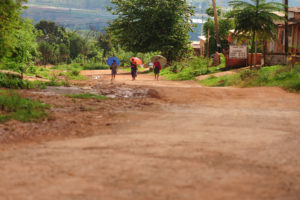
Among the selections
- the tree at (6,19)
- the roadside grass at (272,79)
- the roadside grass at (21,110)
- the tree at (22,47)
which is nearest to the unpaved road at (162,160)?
the roadside grass at (21,110)

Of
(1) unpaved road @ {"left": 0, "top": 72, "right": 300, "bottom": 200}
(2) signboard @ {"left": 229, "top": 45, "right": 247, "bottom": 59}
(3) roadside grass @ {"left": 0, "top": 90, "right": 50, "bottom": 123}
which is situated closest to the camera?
→ (1) unpaved road @ {"left": 0, "top": 72, "right": 300, "bottom": 200}

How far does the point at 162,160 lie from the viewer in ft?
19.9

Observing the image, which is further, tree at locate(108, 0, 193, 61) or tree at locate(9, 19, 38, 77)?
tree at locate(108, 0, 193, 61)

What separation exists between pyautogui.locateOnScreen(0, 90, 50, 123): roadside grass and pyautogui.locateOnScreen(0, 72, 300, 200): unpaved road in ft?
2.02

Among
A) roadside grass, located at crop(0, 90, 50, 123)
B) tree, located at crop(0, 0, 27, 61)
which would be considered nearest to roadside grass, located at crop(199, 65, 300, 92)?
roadside grass, located at crop(0, 90, 50, 123)

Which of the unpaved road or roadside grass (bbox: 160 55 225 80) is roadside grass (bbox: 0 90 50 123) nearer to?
the unpaved road

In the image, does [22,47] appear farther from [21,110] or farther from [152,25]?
[152,25]

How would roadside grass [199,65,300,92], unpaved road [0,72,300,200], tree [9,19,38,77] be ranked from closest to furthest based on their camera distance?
unpaved road [0,72,300,200] → roadside grass [199,65,300,92] → tree [9,19,38,77]

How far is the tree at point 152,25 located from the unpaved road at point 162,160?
99.6 feet

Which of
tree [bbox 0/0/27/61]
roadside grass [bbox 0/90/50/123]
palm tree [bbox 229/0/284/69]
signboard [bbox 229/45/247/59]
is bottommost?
roadside grass [bbox 0/90/50/123]

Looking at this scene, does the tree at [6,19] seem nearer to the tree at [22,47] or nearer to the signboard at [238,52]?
the tree at [22,47]

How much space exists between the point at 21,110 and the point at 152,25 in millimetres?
32202

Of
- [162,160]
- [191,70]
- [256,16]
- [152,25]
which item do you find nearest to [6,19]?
[162,160]

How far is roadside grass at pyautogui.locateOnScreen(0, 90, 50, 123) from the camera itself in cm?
884
